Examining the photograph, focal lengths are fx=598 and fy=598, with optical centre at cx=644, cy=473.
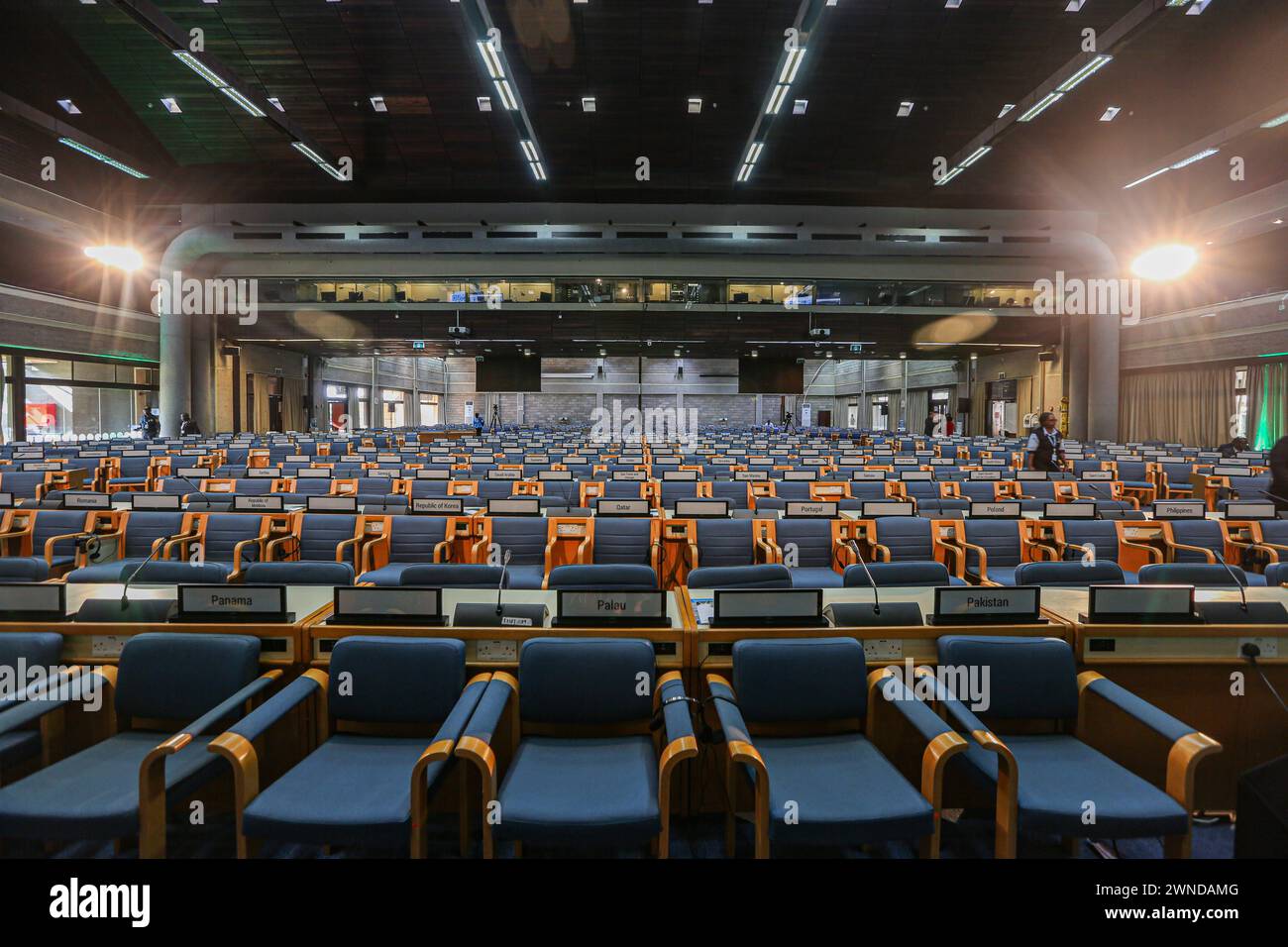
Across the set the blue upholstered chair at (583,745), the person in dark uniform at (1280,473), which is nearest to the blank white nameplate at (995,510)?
the person in dark uniform at (1280,473)

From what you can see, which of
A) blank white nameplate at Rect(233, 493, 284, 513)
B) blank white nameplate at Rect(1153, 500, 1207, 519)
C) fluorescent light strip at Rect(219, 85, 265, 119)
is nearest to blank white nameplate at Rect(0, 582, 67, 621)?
blank white nameplate at Rect(233, 493, 284, 513)

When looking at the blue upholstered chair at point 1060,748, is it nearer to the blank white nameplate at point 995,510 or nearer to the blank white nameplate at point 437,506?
the blank white nameplate at point 995,510

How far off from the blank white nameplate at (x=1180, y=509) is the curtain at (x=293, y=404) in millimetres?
27115

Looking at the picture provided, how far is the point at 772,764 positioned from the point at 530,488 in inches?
233

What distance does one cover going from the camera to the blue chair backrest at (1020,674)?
2.20 m

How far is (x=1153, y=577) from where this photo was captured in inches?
125

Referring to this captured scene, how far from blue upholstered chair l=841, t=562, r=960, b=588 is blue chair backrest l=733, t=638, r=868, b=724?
3.51 ft

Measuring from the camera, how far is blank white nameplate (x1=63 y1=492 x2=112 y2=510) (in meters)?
5.32

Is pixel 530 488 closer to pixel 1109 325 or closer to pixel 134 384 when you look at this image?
pixel 1109 325

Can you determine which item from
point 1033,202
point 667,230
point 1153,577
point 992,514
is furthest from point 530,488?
point 1033,202

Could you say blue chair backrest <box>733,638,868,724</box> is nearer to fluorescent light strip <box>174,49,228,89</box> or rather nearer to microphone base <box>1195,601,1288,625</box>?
microphone base <box>1195,601,1288,625</box>

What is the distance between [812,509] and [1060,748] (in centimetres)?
292

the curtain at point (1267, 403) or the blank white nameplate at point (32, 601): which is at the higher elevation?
the curtain at point (1267, 403)

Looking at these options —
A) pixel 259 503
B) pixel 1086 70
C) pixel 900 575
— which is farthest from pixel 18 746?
pixel 1086 70
